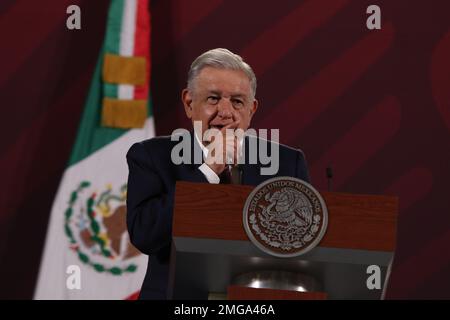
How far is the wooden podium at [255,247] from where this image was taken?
2.18 meters

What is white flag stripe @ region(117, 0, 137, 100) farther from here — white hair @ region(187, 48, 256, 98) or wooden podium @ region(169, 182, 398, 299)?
wooden podium @ region(169, 182, 398, 299)

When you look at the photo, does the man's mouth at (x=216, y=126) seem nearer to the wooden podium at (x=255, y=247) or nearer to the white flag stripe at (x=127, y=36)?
the wooden podium at (x=255, y=247)

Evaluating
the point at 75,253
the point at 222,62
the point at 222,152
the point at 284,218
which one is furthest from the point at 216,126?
the point at 75,253

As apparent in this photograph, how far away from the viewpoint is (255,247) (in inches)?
85.7

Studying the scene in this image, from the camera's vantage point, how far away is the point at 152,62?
5316 millimetres

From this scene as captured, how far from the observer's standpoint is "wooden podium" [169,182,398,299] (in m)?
2.18

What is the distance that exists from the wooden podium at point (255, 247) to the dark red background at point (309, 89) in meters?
2.93

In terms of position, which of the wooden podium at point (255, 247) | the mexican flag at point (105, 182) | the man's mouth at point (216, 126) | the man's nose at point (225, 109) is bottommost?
the wooden podium at point (255, 247)

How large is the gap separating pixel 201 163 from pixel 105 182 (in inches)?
95.1

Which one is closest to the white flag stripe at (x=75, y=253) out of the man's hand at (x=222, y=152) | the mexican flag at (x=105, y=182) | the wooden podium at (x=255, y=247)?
the mexican flag at (x=105, y=182)

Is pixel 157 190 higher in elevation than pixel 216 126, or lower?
lower

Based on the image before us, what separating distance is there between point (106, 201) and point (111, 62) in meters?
0.83

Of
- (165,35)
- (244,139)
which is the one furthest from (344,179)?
(244,139)

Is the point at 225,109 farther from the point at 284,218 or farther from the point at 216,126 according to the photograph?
the point at 284,218
